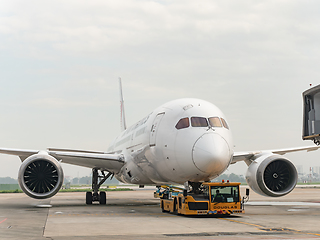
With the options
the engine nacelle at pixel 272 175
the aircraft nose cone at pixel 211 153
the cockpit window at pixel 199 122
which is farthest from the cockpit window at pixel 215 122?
the engine nacelle at pixel 272 175

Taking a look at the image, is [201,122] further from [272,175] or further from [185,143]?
[272,175]

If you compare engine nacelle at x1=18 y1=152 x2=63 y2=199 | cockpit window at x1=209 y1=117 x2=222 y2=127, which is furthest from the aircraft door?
engine nacelle at x1=18 y1=152 x2=63 y2=199

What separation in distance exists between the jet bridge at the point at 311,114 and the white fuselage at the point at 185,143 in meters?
3.81

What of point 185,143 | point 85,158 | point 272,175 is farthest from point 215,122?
point 85,158

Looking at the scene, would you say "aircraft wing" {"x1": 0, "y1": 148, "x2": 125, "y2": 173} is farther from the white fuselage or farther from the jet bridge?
the jet bridge

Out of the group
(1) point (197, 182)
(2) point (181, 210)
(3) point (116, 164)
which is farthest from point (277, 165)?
(3) point (116, 164)

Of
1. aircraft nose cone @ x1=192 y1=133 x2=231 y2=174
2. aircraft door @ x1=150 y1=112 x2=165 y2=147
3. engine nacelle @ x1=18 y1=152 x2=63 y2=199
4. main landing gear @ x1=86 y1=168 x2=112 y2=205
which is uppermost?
aircraft door @ x1=150 y1=112 x2=165 y2=147

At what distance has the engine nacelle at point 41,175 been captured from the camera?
55.7ft

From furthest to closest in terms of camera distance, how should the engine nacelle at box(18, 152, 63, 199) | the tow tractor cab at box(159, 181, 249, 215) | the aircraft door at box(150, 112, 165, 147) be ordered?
1. the engine nacelle at box(18, 152, 63, 199)
2. the aircraft door at box(150, 112, 165, 147)
3. the tow tractor cab at box(159, 181, 249, 215)

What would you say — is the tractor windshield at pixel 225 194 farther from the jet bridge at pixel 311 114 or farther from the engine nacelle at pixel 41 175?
the engine nacelle at pixel 41 175

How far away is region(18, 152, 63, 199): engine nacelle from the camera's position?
1698cm

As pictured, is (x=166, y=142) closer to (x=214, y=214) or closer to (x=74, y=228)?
(x=214, y=214)

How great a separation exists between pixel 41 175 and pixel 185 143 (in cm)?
652

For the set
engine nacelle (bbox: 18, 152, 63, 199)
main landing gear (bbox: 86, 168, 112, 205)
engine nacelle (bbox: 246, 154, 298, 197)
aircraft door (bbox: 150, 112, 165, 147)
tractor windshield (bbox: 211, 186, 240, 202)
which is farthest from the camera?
main landing gear (bbox: 86, 168, 112, 205)
